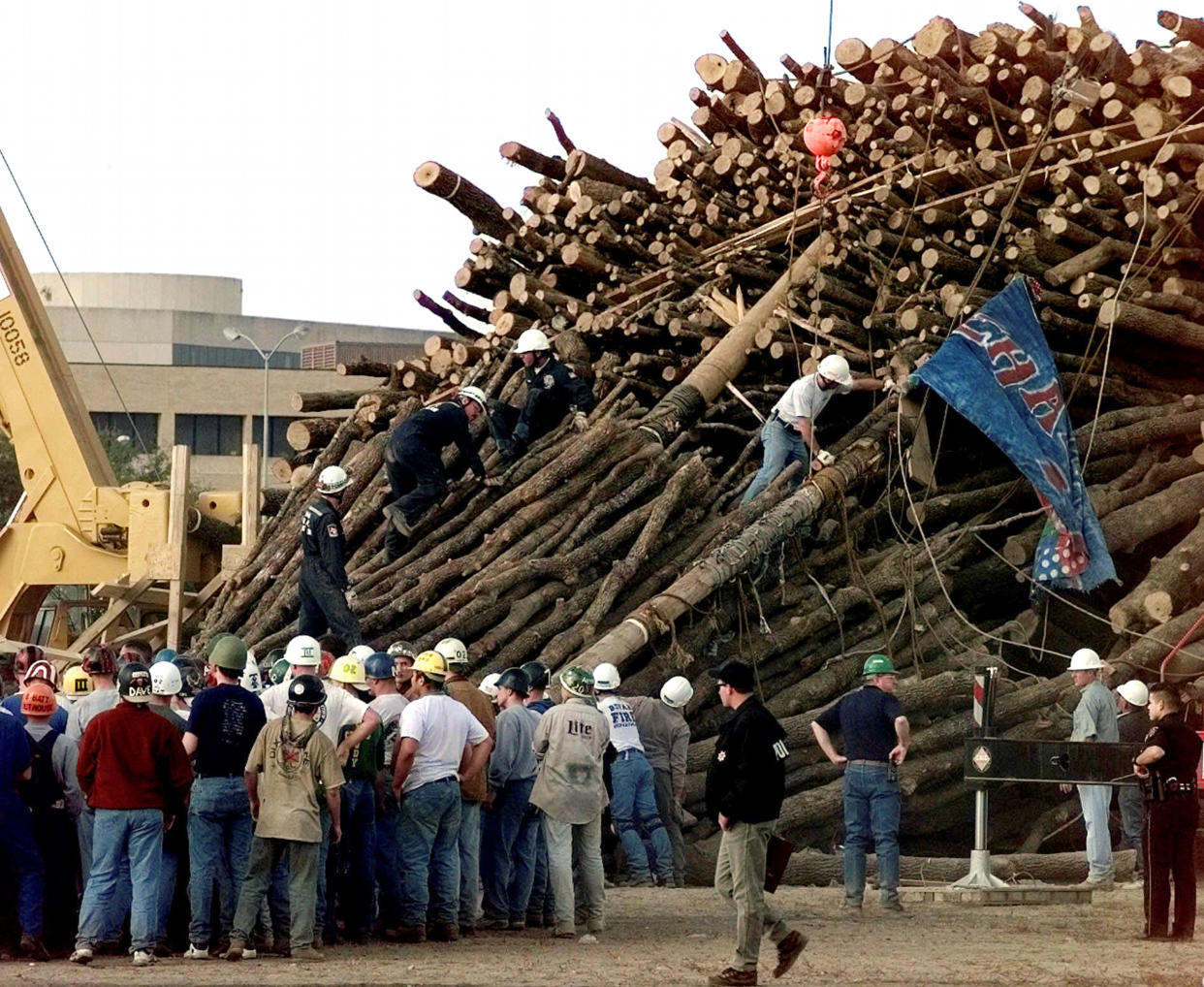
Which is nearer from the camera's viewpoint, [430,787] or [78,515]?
[430,787]

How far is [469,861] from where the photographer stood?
12852mm

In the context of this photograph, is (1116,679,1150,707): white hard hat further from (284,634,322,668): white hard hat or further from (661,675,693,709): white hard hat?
(284,634,322,668): white hard hat

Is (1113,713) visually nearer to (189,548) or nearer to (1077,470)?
(1077,470)

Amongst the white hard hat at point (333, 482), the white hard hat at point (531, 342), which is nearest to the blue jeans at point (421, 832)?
the white hard hat at point (333, 482)

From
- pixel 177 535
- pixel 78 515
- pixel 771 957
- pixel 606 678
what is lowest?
pixel 771 957

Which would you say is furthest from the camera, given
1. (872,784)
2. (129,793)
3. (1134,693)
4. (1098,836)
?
(1134,693)

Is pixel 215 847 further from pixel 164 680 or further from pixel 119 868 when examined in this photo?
pixel 164 680

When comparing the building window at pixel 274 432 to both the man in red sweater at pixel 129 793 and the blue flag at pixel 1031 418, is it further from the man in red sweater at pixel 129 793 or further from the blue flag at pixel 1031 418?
the man in red sweater at pixel 129 793

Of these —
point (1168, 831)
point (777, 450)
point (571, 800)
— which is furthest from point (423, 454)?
point (1168, 831)

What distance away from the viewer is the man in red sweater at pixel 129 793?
11297 mm

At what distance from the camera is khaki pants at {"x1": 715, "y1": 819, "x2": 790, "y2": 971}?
35.0 feet

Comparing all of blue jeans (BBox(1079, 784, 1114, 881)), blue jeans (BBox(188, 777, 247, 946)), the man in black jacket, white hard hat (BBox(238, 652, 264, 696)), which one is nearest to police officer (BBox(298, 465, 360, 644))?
white hard hat (BBox(238, 652, 264, 696))

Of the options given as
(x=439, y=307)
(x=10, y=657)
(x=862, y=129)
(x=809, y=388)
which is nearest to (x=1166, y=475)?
(x=809, y=388)

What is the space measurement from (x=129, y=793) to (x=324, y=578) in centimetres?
533
